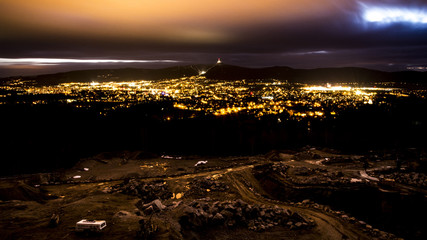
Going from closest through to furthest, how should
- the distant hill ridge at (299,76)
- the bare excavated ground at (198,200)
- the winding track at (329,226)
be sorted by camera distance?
the bare excavated ground at (198,200) → the winding track at (329,226) → the distant hill ridge at (299,76)

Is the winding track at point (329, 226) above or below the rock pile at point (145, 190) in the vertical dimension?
above

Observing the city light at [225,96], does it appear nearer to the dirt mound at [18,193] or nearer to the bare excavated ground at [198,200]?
the bare excavated ground at [198,200]

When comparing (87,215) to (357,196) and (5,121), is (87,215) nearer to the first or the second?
(357,196)

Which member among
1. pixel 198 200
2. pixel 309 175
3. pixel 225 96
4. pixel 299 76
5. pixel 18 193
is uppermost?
pixel 299 76

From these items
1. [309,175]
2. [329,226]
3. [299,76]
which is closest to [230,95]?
[299,76]

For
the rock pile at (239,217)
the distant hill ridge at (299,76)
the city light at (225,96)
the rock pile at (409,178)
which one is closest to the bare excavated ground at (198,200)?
the rock pile at (239,217)

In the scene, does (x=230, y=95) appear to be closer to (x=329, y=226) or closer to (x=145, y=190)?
(x=145, y=190)

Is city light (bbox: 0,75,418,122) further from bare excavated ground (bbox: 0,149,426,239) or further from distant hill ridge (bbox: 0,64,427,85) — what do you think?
bare excavated ground (bbox: 0,149,426,239)

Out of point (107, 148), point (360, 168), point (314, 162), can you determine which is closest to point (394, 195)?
point (360, 168)
